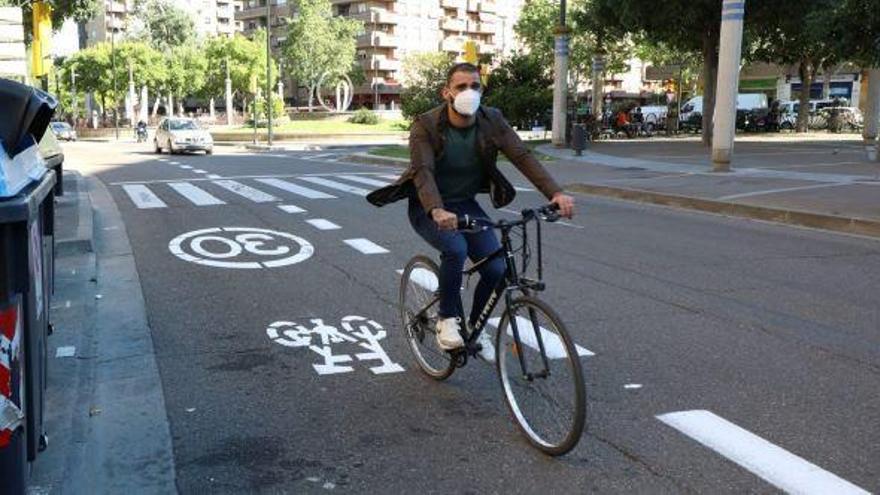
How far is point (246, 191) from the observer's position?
670 inches

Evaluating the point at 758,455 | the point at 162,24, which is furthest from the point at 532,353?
the point at 162,24

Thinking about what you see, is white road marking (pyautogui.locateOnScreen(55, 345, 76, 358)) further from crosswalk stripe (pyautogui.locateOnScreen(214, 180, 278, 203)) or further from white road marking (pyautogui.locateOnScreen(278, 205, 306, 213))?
crosswalk stripe (pyautogui.locateOnScreen(214, 180, 278, 203))

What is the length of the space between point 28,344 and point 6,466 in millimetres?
511

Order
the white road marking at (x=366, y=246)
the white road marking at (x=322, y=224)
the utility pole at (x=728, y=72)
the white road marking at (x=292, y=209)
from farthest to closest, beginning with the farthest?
the utility pole at (x=728, y=72)
the white road marking at (x=292, y=209)
the white road marking at (x=322, y=224)
the white road marking at (x=366, y=246)

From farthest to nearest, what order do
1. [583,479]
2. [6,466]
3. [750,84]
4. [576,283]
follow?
[750,84] < [576,283] < [583,479] < [6,466]

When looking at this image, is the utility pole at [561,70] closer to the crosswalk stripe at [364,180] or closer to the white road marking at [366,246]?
the crosswalk stripe at [364,180]

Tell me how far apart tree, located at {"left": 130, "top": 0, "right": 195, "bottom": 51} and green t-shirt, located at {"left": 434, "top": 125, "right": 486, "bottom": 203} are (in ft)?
322

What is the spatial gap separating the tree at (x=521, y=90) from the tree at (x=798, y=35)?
26.8 feet

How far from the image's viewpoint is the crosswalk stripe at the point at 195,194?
591 inches

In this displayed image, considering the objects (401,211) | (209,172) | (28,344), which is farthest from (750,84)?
(28,344)

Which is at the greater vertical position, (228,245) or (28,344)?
(28,344)

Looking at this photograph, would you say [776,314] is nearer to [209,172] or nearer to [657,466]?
[657,466]

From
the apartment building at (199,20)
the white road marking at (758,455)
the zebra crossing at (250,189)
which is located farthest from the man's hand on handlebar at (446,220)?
the apartment building at (199,20)

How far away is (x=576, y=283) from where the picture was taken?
7980 mm
